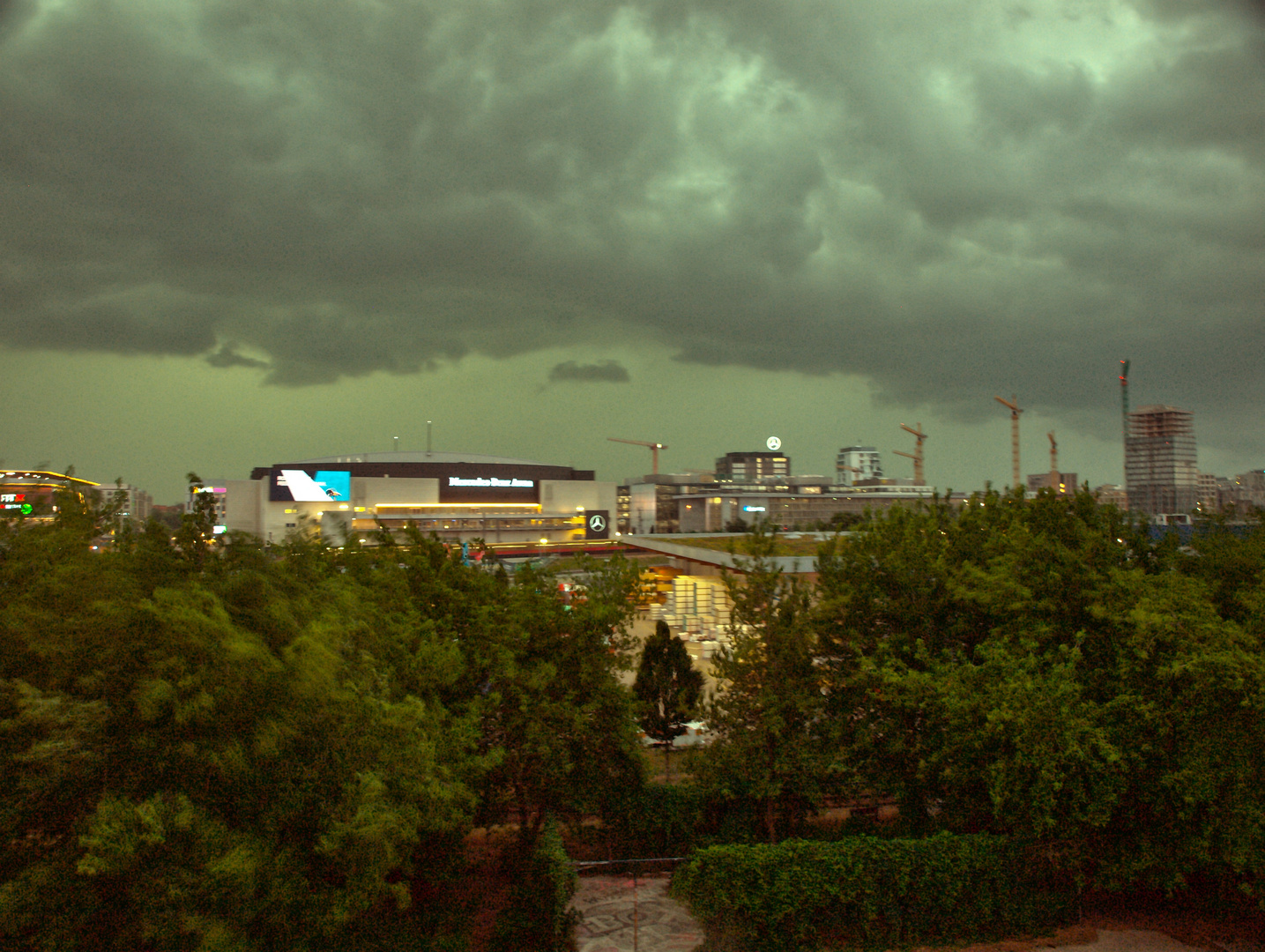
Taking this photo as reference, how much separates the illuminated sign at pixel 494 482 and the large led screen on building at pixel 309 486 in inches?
515

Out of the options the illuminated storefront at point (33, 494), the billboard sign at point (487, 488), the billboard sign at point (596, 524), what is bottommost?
the billboard sign at point (596, 524)

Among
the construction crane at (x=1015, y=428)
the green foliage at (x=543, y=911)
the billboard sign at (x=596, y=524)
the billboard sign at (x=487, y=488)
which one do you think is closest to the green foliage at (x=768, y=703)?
the green foliage at (x=543, y=911)

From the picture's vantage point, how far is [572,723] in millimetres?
14586

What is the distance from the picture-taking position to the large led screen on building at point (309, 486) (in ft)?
313

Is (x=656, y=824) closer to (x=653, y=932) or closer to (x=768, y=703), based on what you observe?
(x=653, y=932)

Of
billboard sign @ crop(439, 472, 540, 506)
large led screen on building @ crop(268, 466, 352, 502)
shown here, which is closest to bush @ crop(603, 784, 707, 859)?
billboard sign @ crop(439, 472, 540, 506)

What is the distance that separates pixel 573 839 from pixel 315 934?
9.85 metres

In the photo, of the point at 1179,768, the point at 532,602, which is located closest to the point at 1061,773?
the point at 1179,768

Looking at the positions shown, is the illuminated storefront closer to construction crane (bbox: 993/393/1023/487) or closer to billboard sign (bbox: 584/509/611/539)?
billboard sign (bbox: 584/509/611/539)

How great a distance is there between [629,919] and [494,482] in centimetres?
8996

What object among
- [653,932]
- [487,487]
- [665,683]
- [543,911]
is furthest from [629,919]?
[487,487]

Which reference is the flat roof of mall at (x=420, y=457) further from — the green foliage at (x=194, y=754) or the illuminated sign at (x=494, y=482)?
the green foliage at (x=194, y=754)

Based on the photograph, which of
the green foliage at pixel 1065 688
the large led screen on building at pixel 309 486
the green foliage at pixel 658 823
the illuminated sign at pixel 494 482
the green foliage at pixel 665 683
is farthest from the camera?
the illuminated sign at pixel 494 482

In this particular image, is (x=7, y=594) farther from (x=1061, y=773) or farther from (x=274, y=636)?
(x=1061, y=773)
